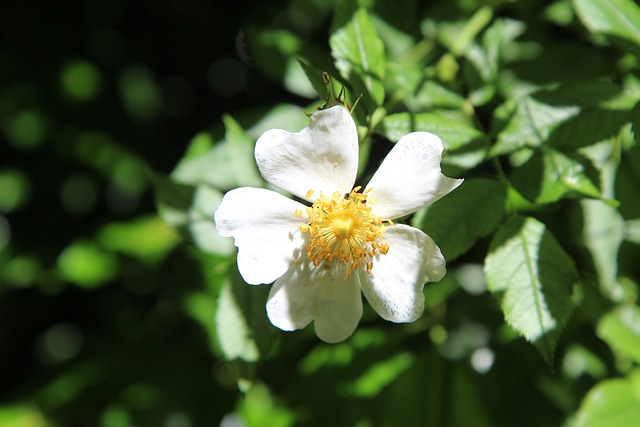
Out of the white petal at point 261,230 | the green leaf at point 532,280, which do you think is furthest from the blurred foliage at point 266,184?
the white petal at point 261,230

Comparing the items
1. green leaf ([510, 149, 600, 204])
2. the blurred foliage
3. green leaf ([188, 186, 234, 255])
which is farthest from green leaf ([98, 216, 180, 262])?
green leaf ([510, 149, 600, 204])

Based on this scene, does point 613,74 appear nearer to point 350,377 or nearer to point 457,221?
point 457,221

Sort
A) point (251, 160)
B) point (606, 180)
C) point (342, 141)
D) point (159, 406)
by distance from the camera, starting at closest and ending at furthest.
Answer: point (342, 141)
point (251, 160)
point (606, 180)
point (159, 406)

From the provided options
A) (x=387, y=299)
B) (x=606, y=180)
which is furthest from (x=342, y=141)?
(x=606, y=180)

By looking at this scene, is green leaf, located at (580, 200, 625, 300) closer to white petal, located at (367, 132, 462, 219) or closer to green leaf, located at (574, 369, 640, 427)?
green leaf, located at (574, 369, 640, 427)

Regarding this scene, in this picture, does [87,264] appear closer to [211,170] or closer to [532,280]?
[211,170]

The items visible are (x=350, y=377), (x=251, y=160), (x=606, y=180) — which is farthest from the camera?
(x=350, y=377)

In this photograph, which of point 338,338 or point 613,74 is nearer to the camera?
point 338,338
